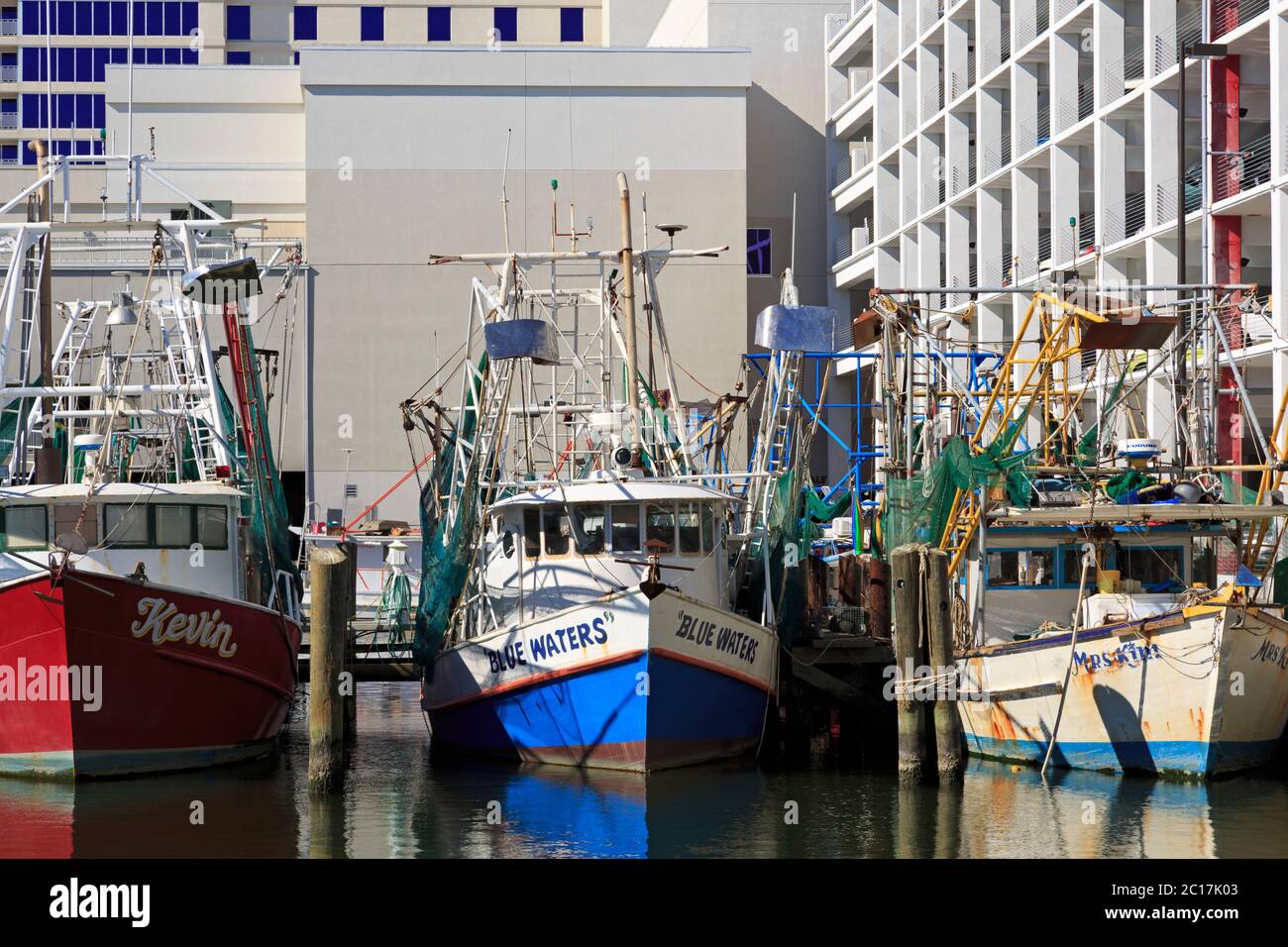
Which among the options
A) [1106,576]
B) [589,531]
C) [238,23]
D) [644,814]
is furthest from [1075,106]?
[238,23]

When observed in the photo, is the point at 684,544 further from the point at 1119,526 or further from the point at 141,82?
the point at 141,82

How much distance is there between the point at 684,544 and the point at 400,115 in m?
27.1

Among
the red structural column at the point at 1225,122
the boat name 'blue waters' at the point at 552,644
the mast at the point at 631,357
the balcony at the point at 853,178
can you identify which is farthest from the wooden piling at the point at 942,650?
the balcony at the point at 853,178

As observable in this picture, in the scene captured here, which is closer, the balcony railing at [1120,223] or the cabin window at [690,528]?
the cabin window at [690,528]

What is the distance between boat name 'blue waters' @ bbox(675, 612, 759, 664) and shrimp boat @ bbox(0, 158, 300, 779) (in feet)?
17.9

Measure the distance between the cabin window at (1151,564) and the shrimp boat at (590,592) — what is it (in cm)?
486

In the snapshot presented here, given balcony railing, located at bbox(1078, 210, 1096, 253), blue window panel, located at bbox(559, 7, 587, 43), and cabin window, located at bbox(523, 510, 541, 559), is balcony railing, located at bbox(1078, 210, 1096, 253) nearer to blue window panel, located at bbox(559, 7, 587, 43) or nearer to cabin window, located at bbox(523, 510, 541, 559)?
cabin window, located at bbox(523, 510, 541, 559)

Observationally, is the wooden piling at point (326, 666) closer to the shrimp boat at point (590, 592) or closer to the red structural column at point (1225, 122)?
the shrimp boat at point (590, 592)

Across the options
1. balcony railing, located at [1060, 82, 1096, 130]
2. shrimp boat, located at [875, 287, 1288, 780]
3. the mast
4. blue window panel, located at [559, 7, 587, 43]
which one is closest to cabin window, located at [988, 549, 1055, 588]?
shrimp boat, located at [875, 287, 1288, 780]

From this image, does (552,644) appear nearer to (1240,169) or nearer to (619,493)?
(619,493)

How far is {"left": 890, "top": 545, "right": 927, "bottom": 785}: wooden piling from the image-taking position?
20047 millimetres

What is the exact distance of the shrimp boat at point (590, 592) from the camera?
20.8 metres
